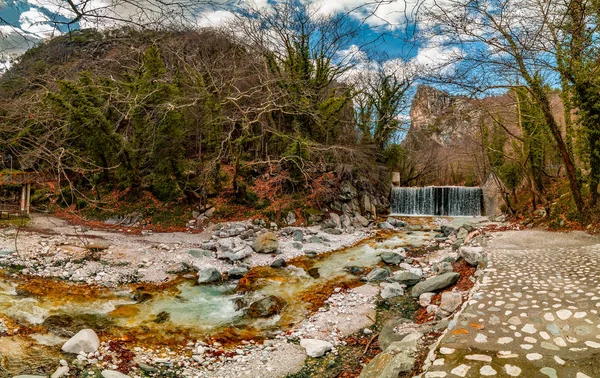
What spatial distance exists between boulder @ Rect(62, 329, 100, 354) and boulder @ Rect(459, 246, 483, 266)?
651 cm

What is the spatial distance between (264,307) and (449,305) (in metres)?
3.16

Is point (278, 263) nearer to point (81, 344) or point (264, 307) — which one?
point (264, 307)

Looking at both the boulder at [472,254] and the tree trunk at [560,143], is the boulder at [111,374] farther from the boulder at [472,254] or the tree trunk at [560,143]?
the tree trunk at [560,143]

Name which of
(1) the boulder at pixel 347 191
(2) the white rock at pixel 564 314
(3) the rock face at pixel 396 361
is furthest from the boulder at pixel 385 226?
(2) the white rock at pixel 564 314

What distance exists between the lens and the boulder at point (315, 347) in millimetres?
4824

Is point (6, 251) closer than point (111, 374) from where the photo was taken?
No

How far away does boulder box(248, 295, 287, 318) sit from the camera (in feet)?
20.2

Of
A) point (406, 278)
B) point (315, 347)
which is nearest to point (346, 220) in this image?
point (406, 278)

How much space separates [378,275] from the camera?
8.05 meters

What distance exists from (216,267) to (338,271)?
313 cm

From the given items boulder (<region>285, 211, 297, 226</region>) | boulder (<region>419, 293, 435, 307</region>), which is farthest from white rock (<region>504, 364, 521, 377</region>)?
boulder (<region>285, 211, 297, 226</region>)

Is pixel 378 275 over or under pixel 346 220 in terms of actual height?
under

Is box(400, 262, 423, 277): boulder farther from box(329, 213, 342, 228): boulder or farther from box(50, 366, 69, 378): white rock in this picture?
box(50, 366, 69, 378): white rock

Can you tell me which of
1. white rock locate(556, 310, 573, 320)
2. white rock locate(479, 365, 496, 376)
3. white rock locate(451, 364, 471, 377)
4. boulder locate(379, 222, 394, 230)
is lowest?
boulder locate(379, 222, 394, 230)
